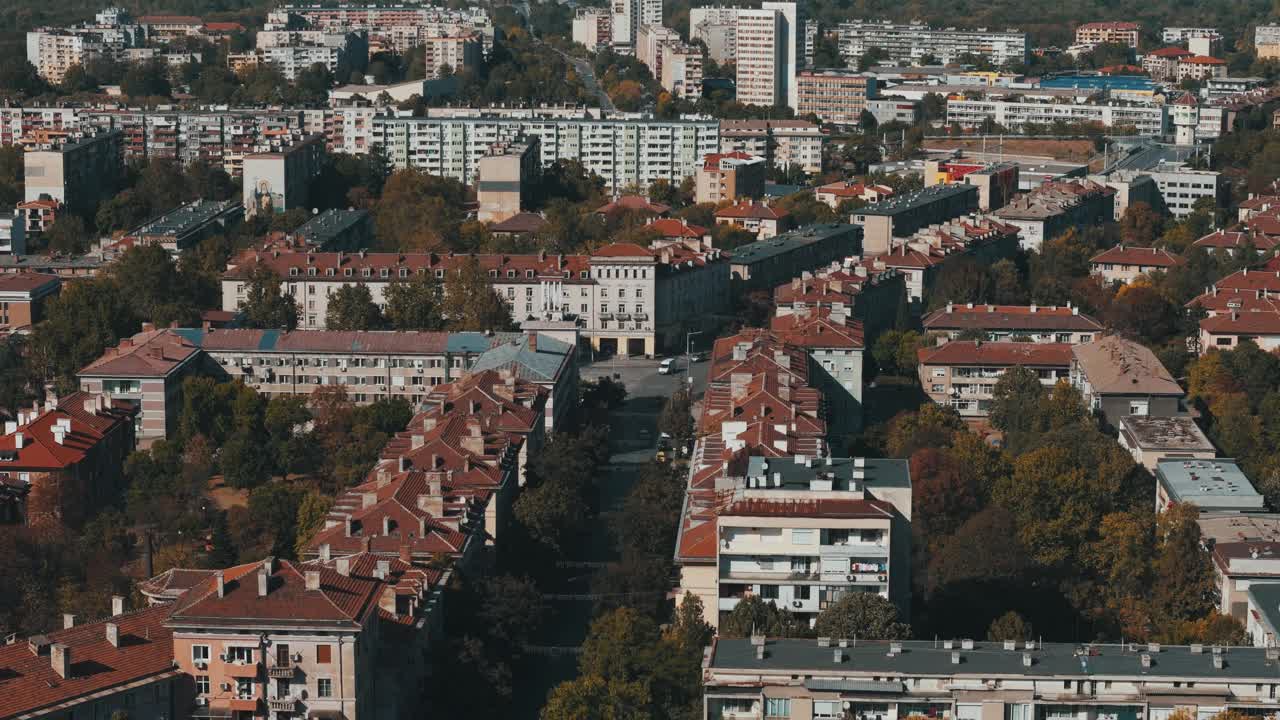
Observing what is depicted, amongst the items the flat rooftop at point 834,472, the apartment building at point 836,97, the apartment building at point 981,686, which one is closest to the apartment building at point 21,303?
the flat rooftop at point 834,472

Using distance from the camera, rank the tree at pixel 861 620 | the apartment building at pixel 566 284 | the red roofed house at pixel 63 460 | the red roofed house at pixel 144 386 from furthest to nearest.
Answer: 1. the apartment building at pixel 566 284
2. the red roofed house at pixel 144 386
3. the red roofed house at pixel 63 460
4. the tree at pixel 861 620

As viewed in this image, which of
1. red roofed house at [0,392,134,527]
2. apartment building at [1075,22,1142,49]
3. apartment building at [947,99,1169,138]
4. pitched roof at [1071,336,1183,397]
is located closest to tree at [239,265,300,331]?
red roofed house at [0,392,134,527]

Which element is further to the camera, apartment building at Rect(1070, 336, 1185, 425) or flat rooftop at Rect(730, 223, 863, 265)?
flat rooftop at Rect(730, 223, 863, 265)

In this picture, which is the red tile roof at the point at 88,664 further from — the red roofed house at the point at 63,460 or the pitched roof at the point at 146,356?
the pitched roof at the point at 146,356

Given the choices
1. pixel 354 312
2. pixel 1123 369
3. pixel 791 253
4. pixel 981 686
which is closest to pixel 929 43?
pixel 791 253

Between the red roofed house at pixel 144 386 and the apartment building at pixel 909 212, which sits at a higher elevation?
the apartment building at pixel 909 212

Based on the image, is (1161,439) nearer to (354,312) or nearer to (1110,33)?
(354,312)

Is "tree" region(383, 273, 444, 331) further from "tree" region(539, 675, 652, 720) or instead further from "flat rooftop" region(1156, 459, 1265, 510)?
"tree" region(539, 675, 652, 720)

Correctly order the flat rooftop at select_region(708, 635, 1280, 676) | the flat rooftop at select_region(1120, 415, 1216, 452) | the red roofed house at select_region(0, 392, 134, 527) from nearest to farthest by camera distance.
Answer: the flat rooftop at select_region(708, 635, 1280, 676)
the red roofed house at select_region(0, 392, 134, 527)
the flat rooftop at select_region(1120, 415, 1216, 452)
